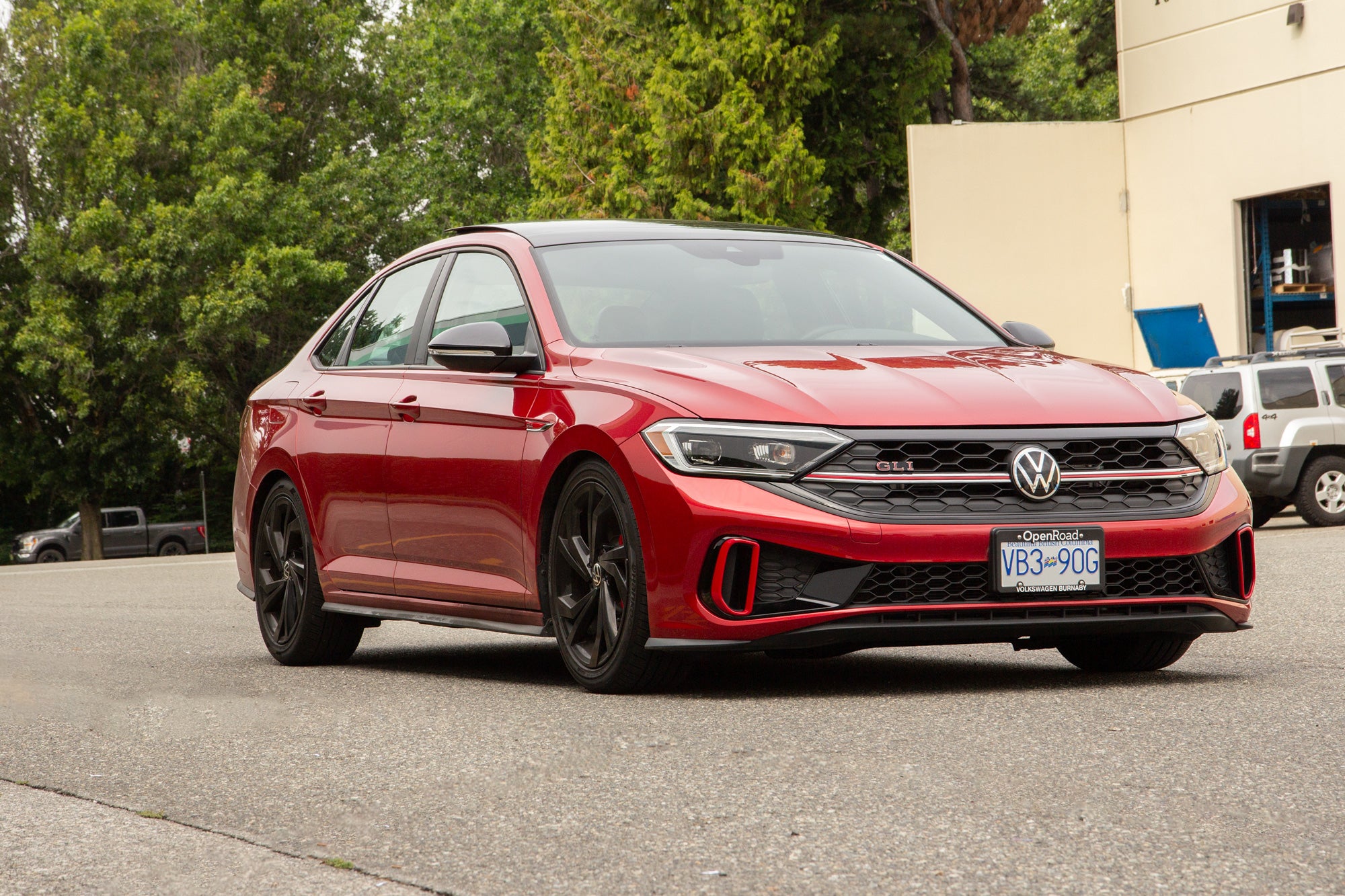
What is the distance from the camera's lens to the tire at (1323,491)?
19.5 meters

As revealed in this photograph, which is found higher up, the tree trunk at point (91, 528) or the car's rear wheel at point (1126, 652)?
the car's rear wheel at point (1126, 652)

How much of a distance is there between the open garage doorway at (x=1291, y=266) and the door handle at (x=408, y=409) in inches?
913

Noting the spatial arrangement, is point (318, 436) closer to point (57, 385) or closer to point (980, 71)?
point (57, 385)

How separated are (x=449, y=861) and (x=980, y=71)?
4211cm

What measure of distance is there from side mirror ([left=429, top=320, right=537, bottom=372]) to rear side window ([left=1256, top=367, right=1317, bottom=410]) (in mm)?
14816

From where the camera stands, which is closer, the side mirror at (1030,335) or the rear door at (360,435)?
the side mirror at (1030,335)

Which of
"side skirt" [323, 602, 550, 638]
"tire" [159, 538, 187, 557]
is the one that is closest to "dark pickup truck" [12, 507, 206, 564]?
"tire" [159, 538, 187, 557]

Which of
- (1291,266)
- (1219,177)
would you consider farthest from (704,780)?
(1291,266)

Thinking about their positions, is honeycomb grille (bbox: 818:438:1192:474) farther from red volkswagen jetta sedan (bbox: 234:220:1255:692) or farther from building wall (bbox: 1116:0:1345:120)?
building wall (bbox: 1116:0:1345:120)

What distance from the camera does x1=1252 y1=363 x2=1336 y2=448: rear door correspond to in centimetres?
1948

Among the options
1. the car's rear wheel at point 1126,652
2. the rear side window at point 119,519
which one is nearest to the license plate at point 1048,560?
the car's rear wheel at point 1126,652

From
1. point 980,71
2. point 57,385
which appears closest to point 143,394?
point 57,385

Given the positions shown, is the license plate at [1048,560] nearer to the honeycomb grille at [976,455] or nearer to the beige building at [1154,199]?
the honeycomb grille at [976,455]

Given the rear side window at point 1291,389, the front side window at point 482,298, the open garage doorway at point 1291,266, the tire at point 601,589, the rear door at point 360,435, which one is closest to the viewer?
the tire at point 601,589
